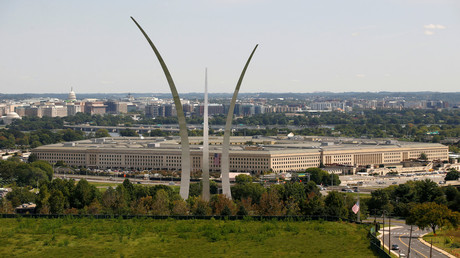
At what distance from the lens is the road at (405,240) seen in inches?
1511

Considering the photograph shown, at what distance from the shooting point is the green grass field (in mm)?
30328

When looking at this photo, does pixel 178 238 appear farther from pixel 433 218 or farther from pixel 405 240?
pixel 433 218

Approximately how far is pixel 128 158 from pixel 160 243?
70646mm

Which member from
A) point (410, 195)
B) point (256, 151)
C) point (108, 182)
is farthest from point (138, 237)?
point (256, 151)

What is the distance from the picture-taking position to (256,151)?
318 ft

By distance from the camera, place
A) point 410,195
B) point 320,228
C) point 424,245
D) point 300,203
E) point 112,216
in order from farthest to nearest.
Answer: point 410,195, point 300,203, point 424,245, point 112,216, point 320,228

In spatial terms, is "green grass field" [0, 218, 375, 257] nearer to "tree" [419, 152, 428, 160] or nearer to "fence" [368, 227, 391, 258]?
"fence" [368, 227, 391, 258]

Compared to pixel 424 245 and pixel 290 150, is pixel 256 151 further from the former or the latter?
pixel 424 245

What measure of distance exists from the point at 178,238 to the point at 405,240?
50.7ft

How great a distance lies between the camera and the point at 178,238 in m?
33.2

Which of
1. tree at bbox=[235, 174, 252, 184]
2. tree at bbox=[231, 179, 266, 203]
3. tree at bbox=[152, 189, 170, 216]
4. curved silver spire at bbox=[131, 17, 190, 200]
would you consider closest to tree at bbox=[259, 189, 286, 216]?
curved silver spire at bbox=[131, 17, 190, 200]

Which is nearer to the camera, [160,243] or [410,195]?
[160,243]

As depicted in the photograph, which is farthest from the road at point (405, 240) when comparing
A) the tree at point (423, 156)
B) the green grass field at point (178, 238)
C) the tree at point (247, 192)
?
the tree at point (423, 156)

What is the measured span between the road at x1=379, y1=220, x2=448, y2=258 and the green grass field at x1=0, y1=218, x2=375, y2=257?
3.34 meters
